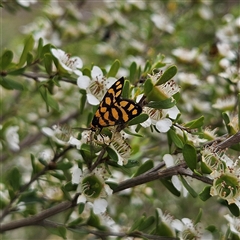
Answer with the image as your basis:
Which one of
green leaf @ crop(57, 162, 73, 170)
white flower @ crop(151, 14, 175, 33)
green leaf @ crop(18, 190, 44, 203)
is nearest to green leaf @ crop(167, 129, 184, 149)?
green leaf @ crop(57, 162, 73, 170)

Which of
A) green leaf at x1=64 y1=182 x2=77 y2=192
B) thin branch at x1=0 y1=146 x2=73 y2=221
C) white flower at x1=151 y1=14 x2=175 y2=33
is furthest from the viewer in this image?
white flower at x1=151 y1=14 x2=175 y2=33

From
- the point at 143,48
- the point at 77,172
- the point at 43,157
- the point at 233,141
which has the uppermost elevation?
the point at 233,141

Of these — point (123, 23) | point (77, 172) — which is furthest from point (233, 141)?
point (123, 23)

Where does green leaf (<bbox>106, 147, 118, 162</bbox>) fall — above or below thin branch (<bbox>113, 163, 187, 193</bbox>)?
above

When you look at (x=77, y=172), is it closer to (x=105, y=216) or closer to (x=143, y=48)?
(x=105, y=216)

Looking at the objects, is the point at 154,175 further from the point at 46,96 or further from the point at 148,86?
the point at 46,96

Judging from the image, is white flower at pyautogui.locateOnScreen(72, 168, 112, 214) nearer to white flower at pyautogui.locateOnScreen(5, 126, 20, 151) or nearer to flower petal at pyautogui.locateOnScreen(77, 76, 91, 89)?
flower petal at pyautogui.locateOnScreen(77, 76, 91, 89)
